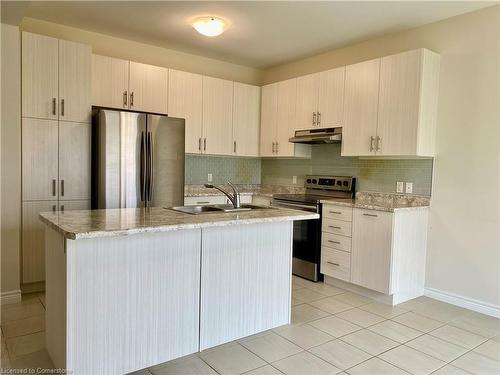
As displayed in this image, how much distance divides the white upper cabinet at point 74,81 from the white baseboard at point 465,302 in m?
3.69

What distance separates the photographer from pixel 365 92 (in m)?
3.82

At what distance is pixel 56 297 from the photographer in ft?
6.91

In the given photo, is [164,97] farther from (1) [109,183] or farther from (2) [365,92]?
(2) [365,92]

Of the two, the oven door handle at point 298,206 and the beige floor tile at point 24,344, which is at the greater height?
the oven door handle at point 298,206

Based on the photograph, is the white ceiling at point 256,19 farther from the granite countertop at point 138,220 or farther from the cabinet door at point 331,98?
the granite countertop at point 138,220

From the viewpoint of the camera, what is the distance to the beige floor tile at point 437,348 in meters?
2.46

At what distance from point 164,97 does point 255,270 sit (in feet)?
8.44

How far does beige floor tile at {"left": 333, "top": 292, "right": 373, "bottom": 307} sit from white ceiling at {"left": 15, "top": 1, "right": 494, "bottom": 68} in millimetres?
2614

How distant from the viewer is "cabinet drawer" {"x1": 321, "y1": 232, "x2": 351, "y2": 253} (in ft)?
12.2

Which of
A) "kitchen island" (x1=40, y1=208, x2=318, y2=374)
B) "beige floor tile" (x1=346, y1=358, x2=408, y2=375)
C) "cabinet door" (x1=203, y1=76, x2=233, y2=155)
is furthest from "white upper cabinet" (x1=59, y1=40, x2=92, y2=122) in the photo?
"beige floor tile" (x1=346, y1=358, x2=408, y2=375)

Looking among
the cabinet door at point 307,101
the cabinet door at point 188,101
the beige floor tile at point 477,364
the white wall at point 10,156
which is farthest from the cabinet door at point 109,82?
the beige floor tile at point 477,364

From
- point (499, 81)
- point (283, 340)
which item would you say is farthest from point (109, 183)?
point (499, 81)

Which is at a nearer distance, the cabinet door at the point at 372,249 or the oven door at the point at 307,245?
the cabinet door at the point at 372,249

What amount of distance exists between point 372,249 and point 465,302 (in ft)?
2.98
